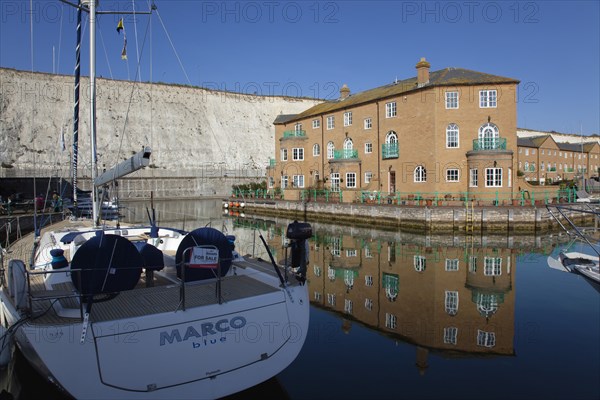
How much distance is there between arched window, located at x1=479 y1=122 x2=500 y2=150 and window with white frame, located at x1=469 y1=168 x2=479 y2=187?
1.93m

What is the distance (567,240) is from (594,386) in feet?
61.7

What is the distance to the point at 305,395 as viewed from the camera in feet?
23.4

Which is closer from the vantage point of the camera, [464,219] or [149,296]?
[149,296]

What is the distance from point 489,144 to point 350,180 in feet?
43.1

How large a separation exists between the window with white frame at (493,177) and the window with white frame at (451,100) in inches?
218

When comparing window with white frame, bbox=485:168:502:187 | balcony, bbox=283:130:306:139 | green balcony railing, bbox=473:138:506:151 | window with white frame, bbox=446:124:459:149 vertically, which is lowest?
window with white frame, bbox=485:168:502:187

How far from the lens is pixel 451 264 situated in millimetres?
17734

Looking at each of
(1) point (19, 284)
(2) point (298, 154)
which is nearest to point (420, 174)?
(2) point (298, 154)

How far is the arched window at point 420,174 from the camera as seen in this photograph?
34812 mm

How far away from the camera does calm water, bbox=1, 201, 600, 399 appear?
7.33 meters

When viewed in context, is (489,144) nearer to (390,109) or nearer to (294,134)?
(390,109)

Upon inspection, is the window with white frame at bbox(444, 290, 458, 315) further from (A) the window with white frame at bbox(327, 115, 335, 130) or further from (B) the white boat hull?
(A) the window with white frame at bbox(327, 115, 335, 130)

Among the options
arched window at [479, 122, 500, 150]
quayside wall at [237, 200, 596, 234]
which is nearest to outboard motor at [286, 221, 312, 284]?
quayside wall at [237, 200, 596, 234]

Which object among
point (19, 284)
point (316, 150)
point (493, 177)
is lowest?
point (19, 284)
